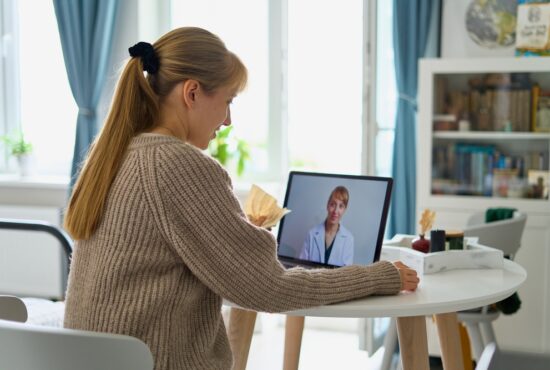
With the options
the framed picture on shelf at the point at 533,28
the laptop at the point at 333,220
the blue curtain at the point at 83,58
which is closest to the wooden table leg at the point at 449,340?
the laptop at the point at 333,220

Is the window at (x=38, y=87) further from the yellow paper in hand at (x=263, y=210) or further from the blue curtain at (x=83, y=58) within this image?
Result: the yellow paper in hand at (x=263, y=210)

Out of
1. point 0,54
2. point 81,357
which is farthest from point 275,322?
point 81,357

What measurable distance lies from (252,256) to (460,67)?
2321mm

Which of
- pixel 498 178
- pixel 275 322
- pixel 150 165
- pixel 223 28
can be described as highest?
pixel 223 28

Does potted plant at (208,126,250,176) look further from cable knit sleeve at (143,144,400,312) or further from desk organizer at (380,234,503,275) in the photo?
cable knit sleeve at (143,144,400,312)

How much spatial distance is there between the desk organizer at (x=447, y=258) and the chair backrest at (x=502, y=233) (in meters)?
0.71

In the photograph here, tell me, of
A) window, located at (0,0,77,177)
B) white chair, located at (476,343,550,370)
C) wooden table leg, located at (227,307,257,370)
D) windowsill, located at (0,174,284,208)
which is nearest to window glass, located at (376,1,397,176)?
white chair, located at (476,343,550,370)

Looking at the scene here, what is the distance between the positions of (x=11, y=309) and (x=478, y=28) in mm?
2864

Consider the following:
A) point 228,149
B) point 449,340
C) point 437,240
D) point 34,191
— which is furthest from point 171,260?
point 34,191

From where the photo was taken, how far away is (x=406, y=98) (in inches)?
156

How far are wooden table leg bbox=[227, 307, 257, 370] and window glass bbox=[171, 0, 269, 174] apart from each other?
2461mm

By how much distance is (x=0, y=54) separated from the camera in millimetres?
5113

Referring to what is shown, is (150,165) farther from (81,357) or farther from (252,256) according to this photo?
(81,357)

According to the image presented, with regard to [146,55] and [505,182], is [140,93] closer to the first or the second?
[146,55]
